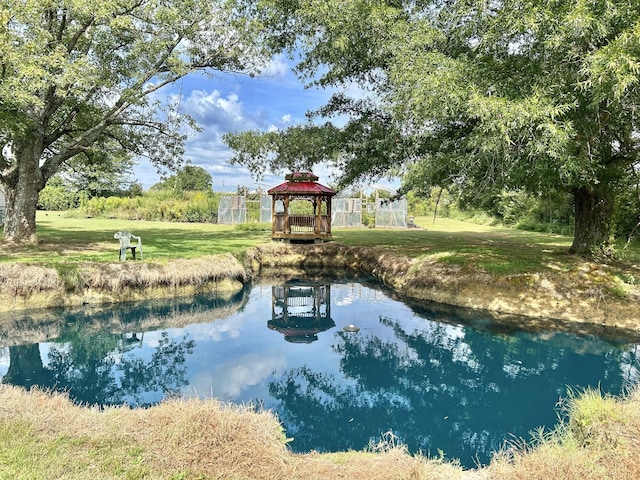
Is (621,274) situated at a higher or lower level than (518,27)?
lower

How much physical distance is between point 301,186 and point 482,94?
9.61 m

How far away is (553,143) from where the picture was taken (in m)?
5.97

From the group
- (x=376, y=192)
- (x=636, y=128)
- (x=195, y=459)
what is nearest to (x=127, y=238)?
(x=195, y=459)

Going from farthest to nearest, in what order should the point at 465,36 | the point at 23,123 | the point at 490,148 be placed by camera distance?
the point at 23,123, the point at 465,36, the point at 490,148

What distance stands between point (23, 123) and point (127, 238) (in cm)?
353

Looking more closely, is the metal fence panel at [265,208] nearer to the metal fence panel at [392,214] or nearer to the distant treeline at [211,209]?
the distant treeline at [211,209]

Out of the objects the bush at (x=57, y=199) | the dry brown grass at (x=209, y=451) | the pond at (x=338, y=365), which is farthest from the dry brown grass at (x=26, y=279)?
the bush at (x=57, y=199)

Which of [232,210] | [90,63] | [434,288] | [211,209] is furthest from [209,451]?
[211,209]

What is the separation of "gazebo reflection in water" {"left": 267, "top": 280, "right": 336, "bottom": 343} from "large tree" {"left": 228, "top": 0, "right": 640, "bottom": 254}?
3.45 metres

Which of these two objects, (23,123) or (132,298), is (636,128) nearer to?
(132,298)

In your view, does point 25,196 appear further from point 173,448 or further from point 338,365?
point 173,448

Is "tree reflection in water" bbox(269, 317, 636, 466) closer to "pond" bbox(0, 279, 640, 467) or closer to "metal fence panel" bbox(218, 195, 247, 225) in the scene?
"pond" bbox(0, 279, 640, 467)

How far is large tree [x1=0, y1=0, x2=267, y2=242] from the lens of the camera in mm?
9125

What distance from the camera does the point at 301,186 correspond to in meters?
15.8
